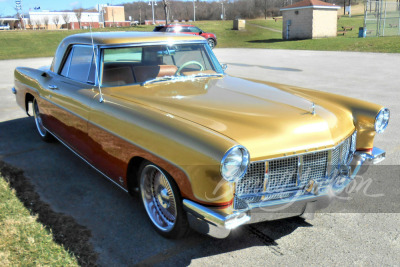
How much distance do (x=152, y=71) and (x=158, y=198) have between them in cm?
151

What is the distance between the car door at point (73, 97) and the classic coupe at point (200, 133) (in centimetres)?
2

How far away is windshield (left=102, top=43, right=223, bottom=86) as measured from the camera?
12.6ft

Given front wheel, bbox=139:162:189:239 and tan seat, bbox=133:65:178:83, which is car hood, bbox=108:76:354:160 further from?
front wheel, bbox=139:162:189:239

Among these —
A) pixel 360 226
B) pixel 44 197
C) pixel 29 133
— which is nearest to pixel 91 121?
pixel 44 197

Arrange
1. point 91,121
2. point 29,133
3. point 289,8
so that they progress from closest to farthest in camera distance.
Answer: point 91,121
point 29,133
point 289,8

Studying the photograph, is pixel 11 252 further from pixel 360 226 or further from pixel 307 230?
pixel 360 226

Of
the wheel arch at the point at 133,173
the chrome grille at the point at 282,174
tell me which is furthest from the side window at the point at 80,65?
the chrome grille at the point at 282,174

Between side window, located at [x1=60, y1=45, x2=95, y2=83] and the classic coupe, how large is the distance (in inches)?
0.9

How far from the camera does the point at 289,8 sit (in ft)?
103

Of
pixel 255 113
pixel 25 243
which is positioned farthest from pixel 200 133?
pixel 25 243

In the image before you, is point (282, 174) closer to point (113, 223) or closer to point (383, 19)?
point (113, 223)

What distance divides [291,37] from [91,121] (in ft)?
101

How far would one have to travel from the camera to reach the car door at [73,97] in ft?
12.4

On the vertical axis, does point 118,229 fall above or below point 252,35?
below
